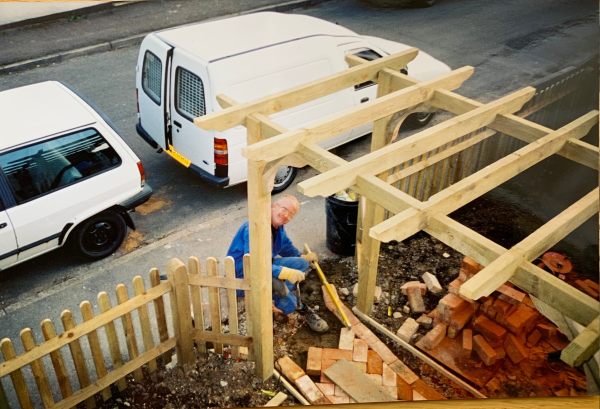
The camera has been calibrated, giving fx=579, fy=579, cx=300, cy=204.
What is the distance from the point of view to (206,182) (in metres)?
4.91

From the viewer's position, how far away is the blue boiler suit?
3455 millimetres

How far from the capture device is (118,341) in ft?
9.95

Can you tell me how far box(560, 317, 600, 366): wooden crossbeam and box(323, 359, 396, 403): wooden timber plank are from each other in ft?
5.52

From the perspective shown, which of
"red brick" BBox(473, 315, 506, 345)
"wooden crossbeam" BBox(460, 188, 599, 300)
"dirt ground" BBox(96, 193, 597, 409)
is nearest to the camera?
"wooden crossbeam" BBox(460, 188, 599, 300)

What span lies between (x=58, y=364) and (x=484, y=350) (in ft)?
7.62

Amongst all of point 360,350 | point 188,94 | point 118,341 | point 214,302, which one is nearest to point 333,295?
point 360,350

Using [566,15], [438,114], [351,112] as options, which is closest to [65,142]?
[351,112]

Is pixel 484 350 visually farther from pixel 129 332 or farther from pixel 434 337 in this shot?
pixel 129 332

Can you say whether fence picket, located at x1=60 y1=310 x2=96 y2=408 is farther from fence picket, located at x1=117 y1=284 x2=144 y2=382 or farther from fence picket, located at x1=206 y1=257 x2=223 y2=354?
fence picket, located at x1=206 y1=257 x2=223 y2=354

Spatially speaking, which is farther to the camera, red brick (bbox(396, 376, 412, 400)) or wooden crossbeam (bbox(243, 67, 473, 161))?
red brick (bbox(396, 376, 412, 400))

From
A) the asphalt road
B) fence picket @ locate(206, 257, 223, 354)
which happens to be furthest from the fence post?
the asphalt road

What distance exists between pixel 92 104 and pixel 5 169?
756 mm

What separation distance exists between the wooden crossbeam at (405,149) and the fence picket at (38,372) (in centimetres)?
149

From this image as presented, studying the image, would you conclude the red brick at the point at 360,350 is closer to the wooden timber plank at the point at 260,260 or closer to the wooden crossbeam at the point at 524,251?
the wooden timber plank at the point at 260,260
